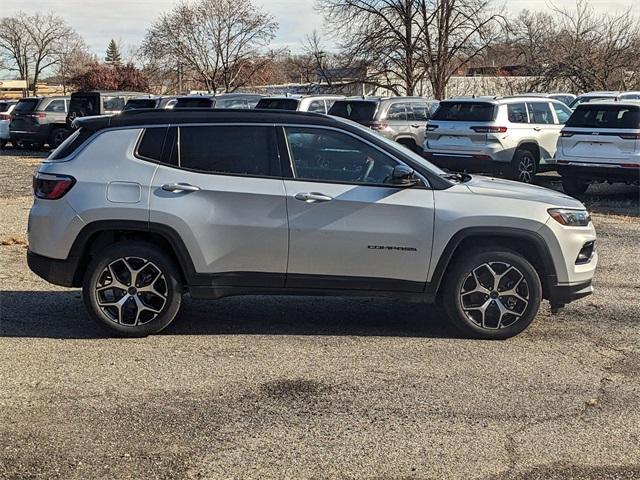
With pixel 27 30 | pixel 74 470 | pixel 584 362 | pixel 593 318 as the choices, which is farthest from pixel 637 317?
pixel 27 30

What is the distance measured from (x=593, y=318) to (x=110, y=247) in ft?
13.6

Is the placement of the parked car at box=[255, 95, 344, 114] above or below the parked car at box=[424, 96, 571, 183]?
above

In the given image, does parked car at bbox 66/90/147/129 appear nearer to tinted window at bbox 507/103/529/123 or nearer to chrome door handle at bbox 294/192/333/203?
tinted window at bbox 507/103/529/123

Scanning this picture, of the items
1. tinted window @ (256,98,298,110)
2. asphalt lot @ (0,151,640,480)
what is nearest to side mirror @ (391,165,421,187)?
asphalt lot @ (0,151,640,480)

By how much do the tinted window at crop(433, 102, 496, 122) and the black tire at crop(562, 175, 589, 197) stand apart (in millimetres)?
1933

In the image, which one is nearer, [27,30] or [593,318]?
[593,318]

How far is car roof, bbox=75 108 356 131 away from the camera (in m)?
6.29

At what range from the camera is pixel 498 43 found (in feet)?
109

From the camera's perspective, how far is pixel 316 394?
5.02 m

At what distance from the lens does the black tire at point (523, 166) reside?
1552 centimetres

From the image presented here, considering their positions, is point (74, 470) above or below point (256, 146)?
below

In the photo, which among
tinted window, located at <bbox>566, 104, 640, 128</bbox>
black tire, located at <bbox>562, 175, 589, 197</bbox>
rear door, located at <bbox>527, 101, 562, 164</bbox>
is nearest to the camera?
tinted window, located at <bbox>566, 104, 640, 128</bbox>

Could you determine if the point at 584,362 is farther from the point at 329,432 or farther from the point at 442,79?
the point at 442,79

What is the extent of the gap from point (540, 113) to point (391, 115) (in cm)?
348
